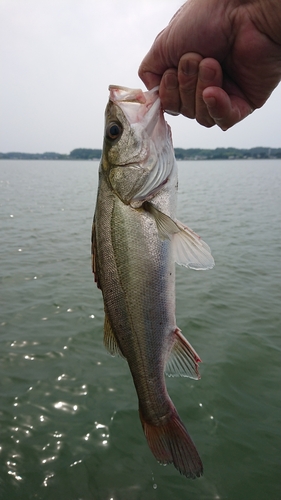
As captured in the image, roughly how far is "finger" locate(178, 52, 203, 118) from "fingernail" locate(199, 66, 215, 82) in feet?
0.16

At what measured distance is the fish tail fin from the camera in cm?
256

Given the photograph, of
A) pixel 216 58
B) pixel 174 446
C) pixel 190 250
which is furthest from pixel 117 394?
pixel 216 58

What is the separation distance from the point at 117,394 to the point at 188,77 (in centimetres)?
426

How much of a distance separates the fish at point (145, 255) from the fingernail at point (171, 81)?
0.14 m

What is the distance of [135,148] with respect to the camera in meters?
2.68

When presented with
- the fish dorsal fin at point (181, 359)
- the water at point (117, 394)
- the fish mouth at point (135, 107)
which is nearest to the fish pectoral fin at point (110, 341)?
the fish dorsal fin at point (181, 359)

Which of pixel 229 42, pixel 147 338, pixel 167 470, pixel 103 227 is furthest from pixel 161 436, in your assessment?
pixel 229 42

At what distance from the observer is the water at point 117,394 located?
400 cm

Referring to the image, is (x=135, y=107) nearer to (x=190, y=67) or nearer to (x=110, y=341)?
(x=190, y=67)

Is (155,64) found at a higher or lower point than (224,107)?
higher

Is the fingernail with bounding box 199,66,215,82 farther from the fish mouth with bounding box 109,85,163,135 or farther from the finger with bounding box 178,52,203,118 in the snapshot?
the fish mouth with bounding box 109,85,163,135

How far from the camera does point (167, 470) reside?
4.11 m

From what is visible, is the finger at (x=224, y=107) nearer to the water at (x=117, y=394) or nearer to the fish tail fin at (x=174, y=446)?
the fish tail fin at (x=174, y=446)

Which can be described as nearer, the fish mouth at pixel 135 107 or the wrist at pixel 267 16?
the wrist at pixel 267 16
